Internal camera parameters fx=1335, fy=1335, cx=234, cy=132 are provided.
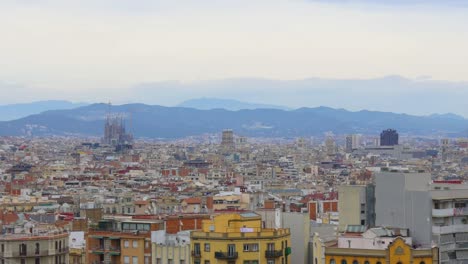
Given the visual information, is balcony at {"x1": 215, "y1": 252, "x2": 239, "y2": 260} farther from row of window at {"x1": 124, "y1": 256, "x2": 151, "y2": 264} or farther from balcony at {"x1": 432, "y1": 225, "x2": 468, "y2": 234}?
balcony at {"x1": 432, "y1": 225, "x2": 468, "y2": 234}

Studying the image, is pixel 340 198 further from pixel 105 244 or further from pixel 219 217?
pixel 105 244

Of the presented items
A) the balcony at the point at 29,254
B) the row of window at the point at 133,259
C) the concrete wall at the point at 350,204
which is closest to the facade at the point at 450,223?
the concrete wall at the point at 350,204

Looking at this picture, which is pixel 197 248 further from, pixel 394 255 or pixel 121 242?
pixel 394 255

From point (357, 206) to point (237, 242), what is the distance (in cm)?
689

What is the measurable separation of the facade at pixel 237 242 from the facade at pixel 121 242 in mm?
5367

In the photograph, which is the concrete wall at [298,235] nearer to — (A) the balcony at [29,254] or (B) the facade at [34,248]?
(B) the facade at [34,248]

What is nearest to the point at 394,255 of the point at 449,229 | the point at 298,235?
the point at 449,229

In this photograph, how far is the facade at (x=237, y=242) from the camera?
55688 mm

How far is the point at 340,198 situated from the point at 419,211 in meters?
5.97

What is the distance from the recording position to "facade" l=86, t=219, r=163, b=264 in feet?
202

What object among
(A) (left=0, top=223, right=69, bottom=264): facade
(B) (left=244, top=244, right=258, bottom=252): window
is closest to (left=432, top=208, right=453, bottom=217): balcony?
(B) (left=244, top=244, right=258, bottom=252): window

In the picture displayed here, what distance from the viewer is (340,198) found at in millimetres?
60906

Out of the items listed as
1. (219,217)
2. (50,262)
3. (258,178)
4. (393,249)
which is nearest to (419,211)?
(393,249)

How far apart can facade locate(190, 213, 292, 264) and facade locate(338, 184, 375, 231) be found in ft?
13.4
